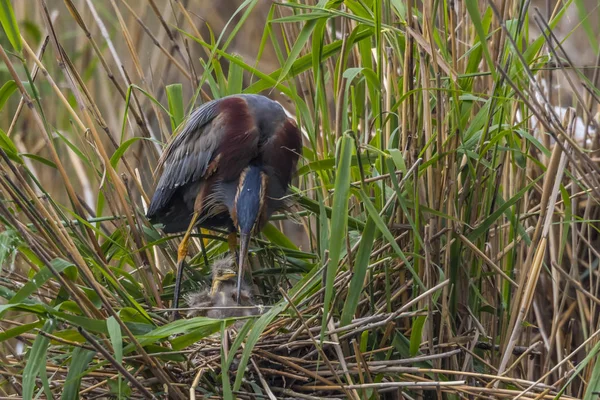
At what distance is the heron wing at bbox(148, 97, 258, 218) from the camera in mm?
2395

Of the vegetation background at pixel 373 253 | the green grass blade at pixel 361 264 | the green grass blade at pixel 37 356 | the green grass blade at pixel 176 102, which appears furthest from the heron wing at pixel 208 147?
the green grass blade at pixel 37 356

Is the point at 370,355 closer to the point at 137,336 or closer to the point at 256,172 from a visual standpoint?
the point at 137,336

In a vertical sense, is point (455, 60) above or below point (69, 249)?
above

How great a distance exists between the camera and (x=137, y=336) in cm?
160

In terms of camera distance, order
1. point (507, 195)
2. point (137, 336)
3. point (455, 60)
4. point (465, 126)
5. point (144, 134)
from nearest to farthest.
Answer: point (137, 336) < point (455, 60) < point (465, 126) < point (507, 195) < point (144, 134)

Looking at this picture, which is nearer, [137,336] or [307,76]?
[137,336]

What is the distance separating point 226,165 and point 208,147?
0.29 ft

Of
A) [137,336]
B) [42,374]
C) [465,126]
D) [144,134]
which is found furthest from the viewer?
[144,134]

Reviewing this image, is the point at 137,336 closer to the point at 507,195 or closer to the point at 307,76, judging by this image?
the point at 307,76

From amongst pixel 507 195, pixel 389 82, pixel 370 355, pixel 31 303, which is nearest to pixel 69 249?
pixel 31 303

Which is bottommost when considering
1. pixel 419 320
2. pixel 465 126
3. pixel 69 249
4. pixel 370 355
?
pixel 370 355

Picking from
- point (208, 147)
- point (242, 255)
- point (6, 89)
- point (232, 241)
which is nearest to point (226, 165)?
point (208, 147)

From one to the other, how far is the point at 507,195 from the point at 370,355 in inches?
25.4

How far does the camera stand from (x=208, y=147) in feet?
8.11
